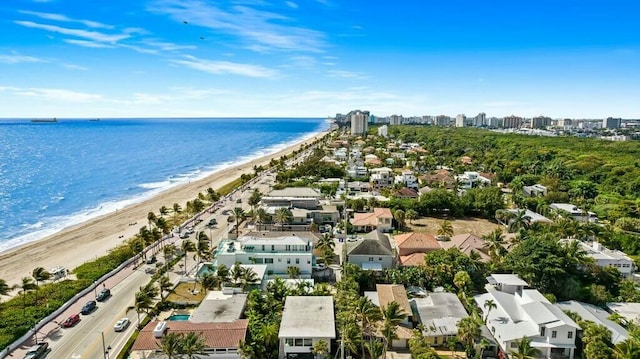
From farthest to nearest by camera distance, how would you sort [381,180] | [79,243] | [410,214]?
1. [381,180]
2. [410,214]
3. [79,243]

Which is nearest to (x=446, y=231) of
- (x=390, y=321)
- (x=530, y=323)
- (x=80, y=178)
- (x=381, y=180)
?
(x=530, y=323)

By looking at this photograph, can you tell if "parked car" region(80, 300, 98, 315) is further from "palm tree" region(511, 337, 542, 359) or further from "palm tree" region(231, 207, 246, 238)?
"palm tree" region(511, 337, 542, 359)

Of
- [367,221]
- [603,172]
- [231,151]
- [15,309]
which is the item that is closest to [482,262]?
[367,221]

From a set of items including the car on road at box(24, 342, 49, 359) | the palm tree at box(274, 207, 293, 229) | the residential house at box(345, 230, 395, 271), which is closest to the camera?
the car on road at box(24, 342, 49, 359)

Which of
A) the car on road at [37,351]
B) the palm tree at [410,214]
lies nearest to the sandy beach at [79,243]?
the car on road at [37,351]

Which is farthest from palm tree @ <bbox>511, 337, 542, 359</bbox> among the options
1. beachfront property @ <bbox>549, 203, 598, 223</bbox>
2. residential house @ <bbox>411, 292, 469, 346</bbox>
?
beachfront property @ <bbox>549, 203, 598, 223</bbox>

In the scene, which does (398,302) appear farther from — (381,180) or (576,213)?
(381,180)

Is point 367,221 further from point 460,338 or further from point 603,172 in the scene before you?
point 603,172
